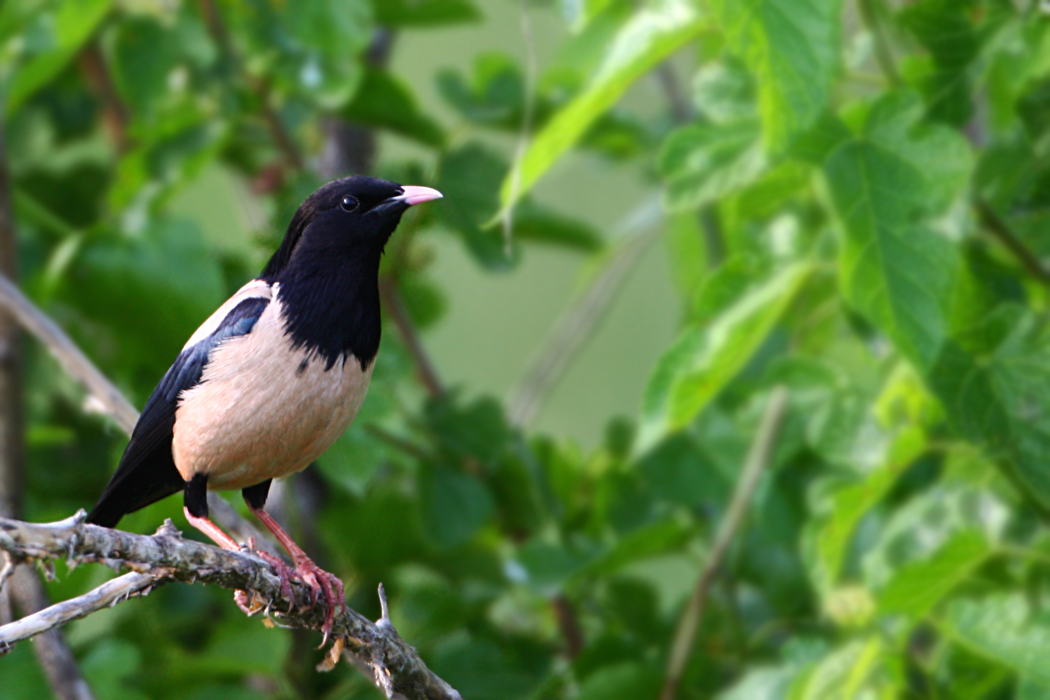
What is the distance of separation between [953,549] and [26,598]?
163 centimetres

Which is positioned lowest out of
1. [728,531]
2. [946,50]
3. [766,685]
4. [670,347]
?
[766,685]

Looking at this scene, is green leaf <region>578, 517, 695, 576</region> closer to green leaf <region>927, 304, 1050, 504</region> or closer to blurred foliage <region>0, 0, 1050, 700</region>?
blurred foliage <region>0, 0, 1050, 700</region>

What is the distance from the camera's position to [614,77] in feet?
6.78

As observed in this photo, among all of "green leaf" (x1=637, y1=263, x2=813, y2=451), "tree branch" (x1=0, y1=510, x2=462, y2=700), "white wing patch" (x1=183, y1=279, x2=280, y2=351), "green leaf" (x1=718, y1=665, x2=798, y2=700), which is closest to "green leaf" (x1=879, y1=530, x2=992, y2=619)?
"green leaf" (x1=718, y1=665, x2=798, y2=700)

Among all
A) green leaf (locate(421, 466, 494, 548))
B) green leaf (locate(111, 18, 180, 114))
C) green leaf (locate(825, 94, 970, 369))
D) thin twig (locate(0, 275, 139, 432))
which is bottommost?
green leaf (locate(421, 466, 494, 548))

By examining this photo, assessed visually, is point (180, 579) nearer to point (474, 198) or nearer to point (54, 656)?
point (54, 656)

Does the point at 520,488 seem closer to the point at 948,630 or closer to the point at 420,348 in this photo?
the point at 420,348

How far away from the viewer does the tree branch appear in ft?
3.38

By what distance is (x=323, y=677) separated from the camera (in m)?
2.64

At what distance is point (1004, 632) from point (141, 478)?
58.8 inches

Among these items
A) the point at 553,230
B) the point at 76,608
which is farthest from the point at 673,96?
the point at 76,608

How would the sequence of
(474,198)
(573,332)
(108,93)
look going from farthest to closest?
(108,93) < (573,332) < (474,198)

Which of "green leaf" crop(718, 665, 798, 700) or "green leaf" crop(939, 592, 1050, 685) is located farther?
"green leaf" crop(718, 665, 798, 700)

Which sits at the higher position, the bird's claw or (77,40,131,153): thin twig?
(77,40,131,153): thin twig
